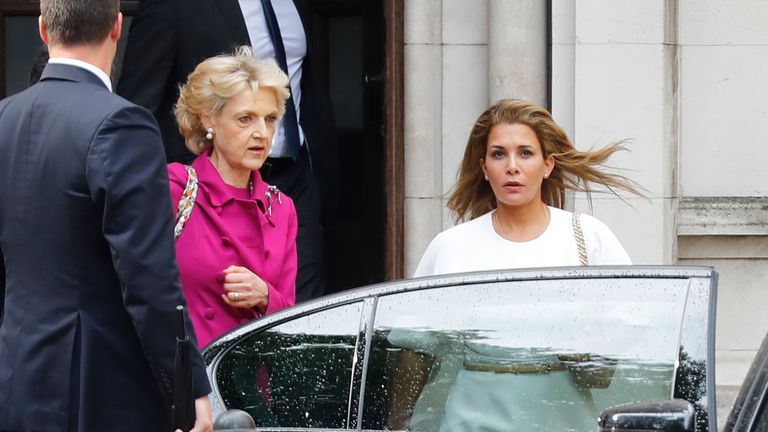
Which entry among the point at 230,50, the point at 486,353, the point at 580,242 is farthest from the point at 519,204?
the point at 230,50

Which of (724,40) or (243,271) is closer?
(243,271)

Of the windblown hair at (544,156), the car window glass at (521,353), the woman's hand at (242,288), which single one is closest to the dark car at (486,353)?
the car window glass at (521,353)

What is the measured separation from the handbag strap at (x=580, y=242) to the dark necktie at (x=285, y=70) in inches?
86.2

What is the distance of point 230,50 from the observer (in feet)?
24.2

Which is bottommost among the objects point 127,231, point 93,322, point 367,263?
point 367,263

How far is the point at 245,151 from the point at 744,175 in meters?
3.28

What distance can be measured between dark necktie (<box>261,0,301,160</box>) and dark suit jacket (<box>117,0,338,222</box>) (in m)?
0.12

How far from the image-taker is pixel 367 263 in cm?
948

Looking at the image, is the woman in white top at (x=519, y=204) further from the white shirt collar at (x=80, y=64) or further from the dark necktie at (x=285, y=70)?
the white shirt collar at (x=80, y=64)

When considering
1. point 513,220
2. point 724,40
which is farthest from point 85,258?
point 724,40

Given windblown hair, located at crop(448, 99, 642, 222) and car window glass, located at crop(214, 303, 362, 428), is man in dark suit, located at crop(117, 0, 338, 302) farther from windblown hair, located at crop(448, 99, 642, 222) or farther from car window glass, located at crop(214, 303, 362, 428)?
car window glass, located at crop(214, 303, 362, 428)

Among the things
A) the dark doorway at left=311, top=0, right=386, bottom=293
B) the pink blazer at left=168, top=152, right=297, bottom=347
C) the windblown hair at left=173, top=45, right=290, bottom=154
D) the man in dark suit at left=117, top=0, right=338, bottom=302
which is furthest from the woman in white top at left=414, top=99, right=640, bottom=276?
the dark doorway at left=311, top=0, right=386, bottom=293

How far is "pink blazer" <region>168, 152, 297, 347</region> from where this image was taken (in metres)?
5.33

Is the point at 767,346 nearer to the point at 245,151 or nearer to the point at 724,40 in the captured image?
the point at 245,151
